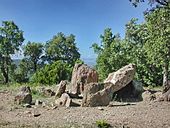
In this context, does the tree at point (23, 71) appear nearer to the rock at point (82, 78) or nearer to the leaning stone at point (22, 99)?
the rock at point (82, 78)

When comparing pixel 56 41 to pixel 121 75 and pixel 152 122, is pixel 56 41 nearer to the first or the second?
pixel 121 75

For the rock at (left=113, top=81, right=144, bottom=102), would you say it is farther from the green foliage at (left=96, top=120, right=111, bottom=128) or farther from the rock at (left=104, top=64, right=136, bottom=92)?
the green foliage at (left=96, top=120, right=111, bottom=128)

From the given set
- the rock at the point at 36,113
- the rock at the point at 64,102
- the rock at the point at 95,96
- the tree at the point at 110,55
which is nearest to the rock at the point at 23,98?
the rock at the point at 64,102

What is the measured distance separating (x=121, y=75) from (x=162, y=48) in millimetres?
8997

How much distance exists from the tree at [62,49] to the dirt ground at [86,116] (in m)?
51.0

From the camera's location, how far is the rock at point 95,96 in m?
16.1

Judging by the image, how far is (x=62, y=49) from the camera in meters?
67.9

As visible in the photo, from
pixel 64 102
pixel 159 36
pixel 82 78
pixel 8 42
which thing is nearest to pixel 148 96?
pixel 64 102

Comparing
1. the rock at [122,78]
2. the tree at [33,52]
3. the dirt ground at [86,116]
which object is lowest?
the dirt ground at [86,116]

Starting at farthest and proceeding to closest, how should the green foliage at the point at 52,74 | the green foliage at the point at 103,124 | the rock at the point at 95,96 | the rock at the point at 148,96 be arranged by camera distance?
the green foliage at the point at 52,74 < the rock at the point at 148,96 < the rock at the point at 95,96 < the green foliage at the point at 103,124

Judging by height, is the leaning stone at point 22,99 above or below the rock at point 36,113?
above

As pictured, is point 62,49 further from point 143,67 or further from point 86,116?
point 86,116

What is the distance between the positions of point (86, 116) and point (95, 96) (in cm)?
226

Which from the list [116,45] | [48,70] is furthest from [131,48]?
[48,70]
